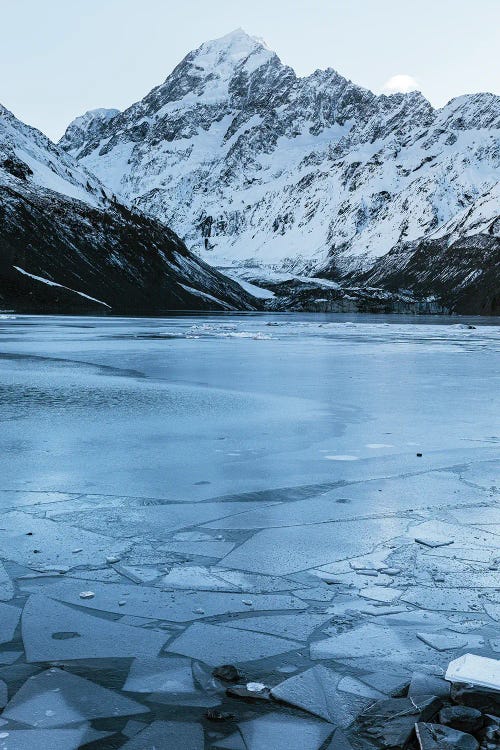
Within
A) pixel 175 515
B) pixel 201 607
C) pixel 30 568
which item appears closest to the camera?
pixel 201 607

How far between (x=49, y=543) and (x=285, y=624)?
8.26ft

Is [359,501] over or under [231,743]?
over

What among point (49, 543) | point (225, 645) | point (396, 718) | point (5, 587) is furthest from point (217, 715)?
point (49, 543)

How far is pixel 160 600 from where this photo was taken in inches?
213

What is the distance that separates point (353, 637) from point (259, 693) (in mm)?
918

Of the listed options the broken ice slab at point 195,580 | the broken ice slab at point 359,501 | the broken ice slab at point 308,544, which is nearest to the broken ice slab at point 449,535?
the broken ice slab at point 308,544

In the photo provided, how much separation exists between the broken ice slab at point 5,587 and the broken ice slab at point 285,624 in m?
1.60

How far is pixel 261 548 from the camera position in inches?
259

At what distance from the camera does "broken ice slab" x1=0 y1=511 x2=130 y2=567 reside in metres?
6.21

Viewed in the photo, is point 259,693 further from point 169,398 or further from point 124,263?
point 124,263

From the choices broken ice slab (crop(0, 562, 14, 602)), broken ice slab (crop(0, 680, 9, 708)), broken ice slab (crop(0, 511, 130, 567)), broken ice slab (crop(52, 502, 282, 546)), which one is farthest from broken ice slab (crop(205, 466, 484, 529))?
broken ice slab (crop(0, 680, 9, 708))

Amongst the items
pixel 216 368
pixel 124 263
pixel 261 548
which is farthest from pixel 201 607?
pixel 124 263

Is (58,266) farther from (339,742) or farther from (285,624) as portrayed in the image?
(339,742)

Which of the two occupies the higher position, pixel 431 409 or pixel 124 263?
pixel 124 263
